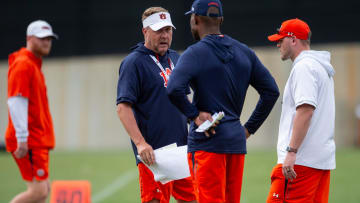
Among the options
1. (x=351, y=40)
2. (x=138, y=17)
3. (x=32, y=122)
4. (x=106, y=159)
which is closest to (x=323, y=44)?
(x=351, y=40)

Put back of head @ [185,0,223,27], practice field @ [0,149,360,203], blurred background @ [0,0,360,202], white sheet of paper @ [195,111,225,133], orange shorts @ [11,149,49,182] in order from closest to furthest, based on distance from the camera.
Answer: white sheet of paper @ [195,111,225,133] → back of head @ [185,0,223,27] → orange shorts @ [11,149,49,182] → practice field @ [0,149,360,203] → blurred background @ [0,0,360,202]

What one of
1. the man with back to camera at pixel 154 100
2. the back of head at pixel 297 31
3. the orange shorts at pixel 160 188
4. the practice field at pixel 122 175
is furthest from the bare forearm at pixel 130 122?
the practice field at pixel 122 175

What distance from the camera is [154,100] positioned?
4.90m

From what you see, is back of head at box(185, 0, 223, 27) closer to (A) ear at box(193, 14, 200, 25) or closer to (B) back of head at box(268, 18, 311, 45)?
(A) ear at box(193, 14, 200, 25)

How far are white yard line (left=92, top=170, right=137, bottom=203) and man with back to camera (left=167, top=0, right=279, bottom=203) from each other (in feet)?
16.5

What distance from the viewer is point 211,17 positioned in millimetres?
4109

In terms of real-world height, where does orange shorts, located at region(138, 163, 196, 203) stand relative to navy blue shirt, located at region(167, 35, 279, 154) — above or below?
below

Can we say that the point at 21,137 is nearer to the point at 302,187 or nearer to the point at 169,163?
the point at 169,163

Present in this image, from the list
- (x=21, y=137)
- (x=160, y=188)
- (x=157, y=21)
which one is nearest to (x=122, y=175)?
(x=21, y=137)

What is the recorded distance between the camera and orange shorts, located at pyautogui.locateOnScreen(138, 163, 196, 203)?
498cm

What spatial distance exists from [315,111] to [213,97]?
1015mm

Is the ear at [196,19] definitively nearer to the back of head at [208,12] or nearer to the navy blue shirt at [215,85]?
the back of head at [208,12]

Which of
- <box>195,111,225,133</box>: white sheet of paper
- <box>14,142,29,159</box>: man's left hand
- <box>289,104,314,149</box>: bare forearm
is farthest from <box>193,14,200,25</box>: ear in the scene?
<box>14,142,29,159</box>: man's left hand

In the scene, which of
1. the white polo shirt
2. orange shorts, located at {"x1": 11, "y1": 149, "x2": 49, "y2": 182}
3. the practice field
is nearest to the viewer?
the white polo shirt
